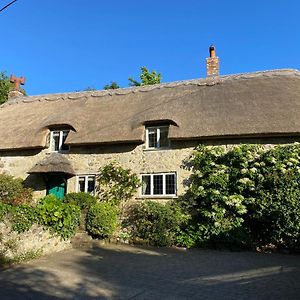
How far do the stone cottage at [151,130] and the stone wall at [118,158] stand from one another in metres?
0.04

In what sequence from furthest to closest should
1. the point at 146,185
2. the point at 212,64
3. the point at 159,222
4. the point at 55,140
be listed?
the point at 212,64, the point at 55,140, the point at 146,185, the point at 159,222

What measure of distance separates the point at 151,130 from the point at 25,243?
7.00 metres

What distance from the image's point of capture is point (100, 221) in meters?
11.4

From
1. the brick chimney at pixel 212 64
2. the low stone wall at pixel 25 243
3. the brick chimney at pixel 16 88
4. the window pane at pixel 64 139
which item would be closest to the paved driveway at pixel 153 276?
the low stone wall at pixel 25 243

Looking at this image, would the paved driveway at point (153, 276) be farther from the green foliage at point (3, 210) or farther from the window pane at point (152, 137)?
the window pane at point (152, 137)

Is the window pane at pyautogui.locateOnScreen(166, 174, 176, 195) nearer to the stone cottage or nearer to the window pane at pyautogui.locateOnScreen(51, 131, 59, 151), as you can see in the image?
the stone cottage

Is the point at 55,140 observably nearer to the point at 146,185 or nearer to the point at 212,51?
the point at 146,185

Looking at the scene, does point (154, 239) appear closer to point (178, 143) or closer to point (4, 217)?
point (178, 143)

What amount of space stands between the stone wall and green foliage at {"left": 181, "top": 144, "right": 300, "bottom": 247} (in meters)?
0.52

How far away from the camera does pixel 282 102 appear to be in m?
12.9

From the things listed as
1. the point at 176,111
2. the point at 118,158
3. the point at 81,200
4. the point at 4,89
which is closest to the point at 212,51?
the point at 176,111

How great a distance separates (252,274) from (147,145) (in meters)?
7.35

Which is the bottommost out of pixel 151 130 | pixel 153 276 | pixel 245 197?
pixel 153 276

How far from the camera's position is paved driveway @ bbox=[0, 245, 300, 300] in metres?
5.89
